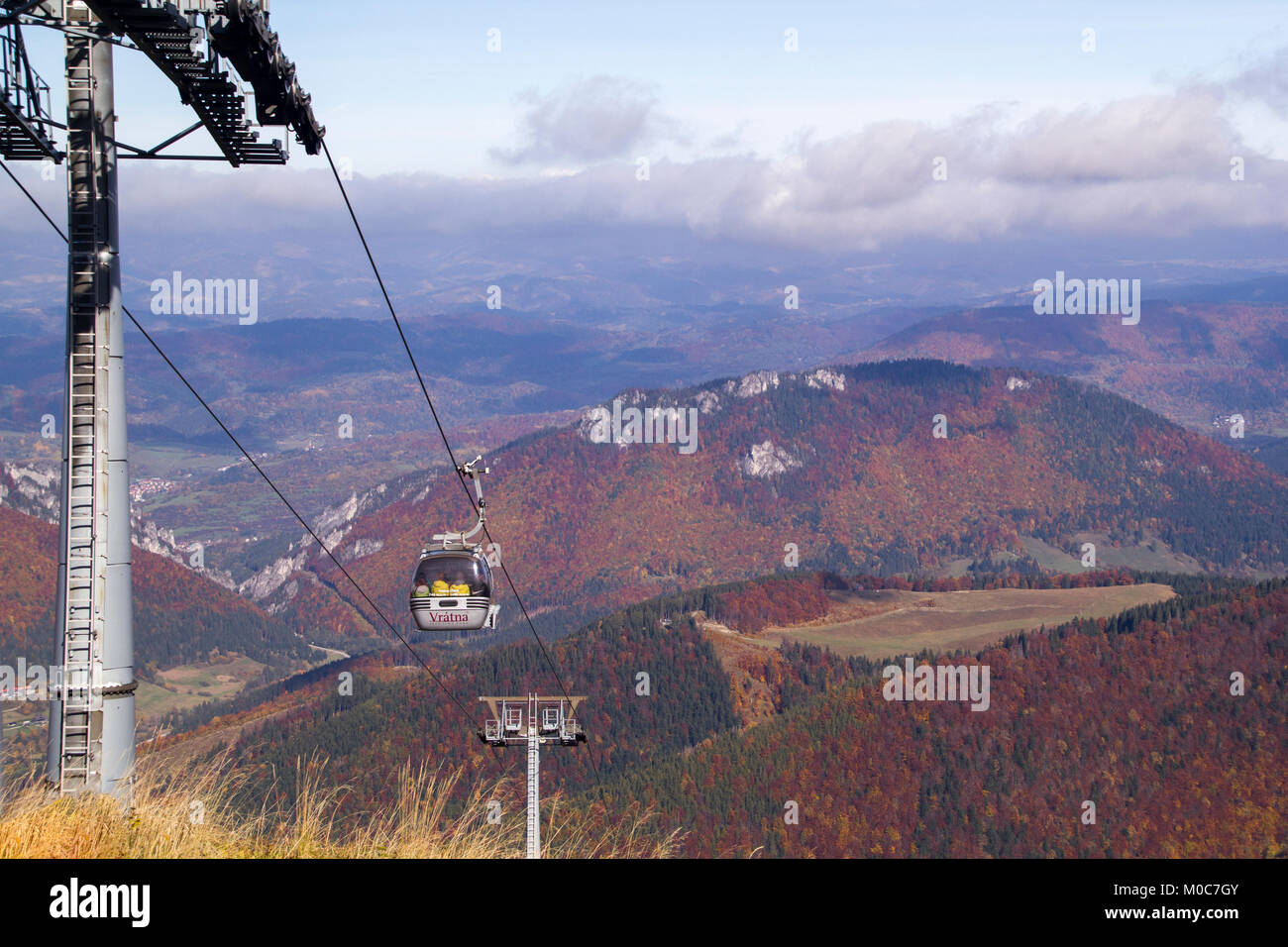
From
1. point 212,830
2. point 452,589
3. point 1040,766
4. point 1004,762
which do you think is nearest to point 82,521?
point 212,830

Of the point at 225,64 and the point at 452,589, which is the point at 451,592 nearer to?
the point at 452,589

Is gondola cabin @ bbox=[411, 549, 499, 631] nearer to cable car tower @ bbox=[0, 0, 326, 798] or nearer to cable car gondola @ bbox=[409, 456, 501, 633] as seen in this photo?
cable car gondola @ bbox=[409, 456, 501, 633]

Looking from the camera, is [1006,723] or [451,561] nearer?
[451,561]

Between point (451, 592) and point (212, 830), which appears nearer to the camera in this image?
point (212, 830)

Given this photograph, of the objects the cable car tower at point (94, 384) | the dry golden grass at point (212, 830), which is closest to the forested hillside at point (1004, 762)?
the cable car tower at point (94, 384)

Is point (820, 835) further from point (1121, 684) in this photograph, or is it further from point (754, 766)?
point (1121, 684)
